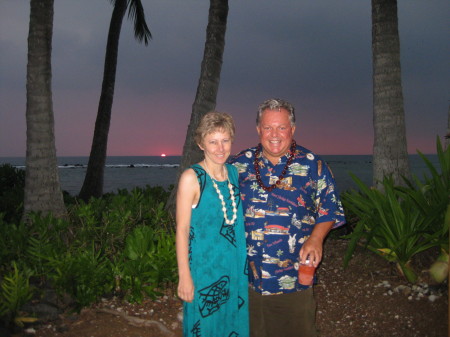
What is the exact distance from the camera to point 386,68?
569 cm

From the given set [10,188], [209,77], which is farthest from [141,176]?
[209,77]

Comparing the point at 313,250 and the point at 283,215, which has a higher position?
the point at 283,215

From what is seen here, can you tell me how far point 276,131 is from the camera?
2.67m

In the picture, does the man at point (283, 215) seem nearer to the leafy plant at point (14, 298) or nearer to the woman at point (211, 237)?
the woman at point (211, 237)

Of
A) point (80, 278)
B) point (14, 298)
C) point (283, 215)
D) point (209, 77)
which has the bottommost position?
point (14, 298)

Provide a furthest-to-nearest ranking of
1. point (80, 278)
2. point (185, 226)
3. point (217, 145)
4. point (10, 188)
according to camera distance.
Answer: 1. point (10, 188)
2. point (80, 278)
3. point (217, 145)
4. point (185, 226)

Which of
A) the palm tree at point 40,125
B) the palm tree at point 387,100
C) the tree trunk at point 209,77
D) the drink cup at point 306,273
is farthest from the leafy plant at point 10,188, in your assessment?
the drink cup at point 306,273

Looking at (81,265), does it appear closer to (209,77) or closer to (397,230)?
(397,230)

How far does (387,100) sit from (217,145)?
13.0 ft

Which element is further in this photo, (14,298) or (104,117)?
(104,117)

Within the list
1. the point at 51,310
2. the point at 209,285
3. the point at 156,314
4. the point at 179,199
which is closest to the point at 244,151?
the point at 179,199

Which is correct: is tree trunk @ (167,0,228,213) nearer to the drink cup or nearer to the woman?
the woman

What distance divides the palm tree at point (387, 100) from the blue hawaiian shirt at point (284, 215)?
3.22 meters

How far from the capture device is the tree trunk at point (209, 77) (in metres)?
6.84
